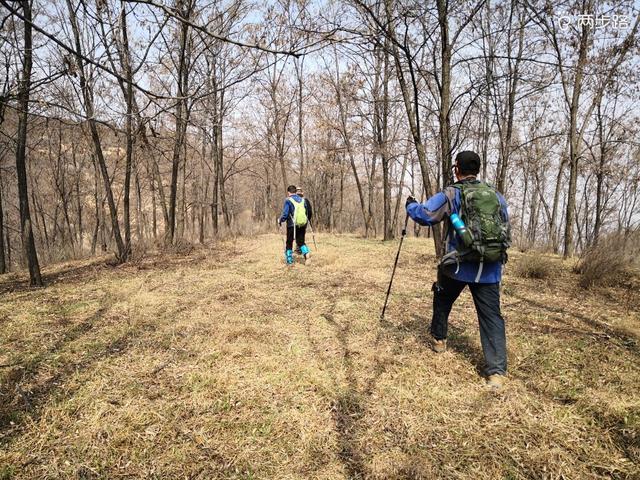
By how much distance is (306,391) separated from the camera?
9.62 feet

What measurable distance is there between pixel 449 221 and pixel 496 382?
57.2 inches

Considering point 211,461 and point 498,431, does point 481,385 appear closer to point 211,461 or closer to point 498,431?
point 498,431

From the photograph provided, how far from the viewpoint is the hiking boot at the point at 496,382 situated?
289cm

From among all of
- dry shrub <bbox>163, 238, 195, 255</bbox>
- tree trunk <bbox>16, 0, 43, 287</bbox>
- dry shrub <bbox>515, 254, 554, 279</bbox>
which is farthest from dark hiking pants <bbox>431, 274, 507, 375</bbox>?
dry shrub <bbox>163, 238, 195, 255</bbox>

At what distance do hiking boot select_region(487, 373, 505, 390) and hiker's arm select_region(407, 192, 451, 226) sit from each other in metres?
1.44

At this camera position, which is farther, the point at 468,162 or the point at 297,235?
the point at 297,235

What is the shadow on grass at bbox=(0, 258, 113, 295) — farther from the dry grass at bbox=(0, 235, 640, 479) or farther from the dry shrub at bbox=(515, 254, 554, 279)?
the dry shrub at bbox=(515, 254, 554, 279)

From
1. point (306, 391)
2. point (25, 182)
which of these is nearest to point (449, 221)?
point (306, 391)

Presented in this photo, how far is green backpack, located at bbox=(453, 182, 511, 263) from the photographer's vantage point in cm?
289

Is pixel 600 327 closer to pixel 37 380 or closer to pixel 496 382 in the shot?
pixel 496 382

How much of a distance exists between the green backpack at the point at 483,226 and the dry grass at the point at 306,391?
1.16 metres

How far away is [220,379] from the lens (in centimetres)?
304

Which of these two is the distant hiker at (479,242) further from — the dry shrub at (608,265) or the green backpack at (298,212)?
the green backpack at (298,212)

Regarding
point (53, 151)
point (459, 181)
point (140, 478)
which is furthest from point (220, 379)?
point (53, 151)
